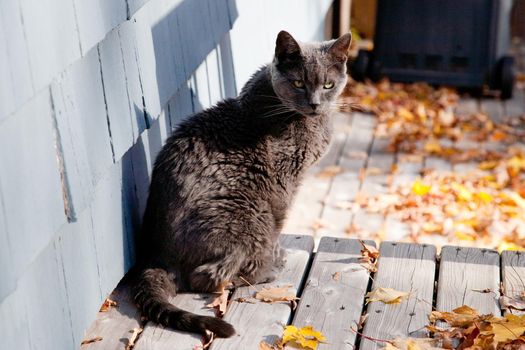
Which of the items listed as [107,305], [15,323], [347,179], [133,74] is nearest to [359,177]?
[347,179]

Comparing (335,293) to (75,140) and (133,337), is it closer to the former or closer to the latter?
(133,337)

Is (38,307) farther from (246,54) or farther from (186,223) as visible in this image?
(246,54)

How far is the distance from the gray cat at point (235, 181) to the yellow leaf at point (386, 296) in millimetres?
404

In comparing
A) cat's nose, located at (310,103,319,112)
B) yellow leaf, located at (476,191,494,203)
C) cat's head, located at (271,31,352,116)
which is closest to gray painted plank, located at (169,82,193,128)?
cat's head, located at (271,31,352,116)

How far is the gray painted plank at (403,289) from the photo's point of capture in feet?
9.17

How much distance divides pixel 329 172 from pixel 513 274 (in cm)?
261

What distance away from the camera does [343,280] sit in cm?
318

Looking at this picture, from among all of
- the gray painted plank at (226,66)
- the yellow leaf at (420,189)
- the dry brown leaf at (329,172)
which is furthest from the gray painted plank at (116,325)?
the dry brown leaf at (329,172)

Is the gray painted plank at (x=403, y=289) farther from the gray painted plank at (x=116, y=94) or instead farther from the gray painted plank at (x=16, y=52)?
the gray painted plank at (x=16, y=52)

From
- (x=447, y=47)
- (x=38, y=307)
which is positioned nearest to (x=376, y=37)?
(x=447, y=47)

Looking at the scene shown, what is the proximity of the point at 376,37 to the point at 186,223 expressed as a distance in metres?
5.00

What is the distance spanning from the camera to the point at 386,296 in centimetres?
301

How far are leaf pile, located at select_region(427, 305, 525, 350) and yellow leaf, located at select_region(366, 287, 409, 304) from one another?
161mm

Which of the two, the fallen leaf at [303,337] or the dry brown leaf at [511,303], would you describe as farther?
the dry brown leaf at [511,303]
